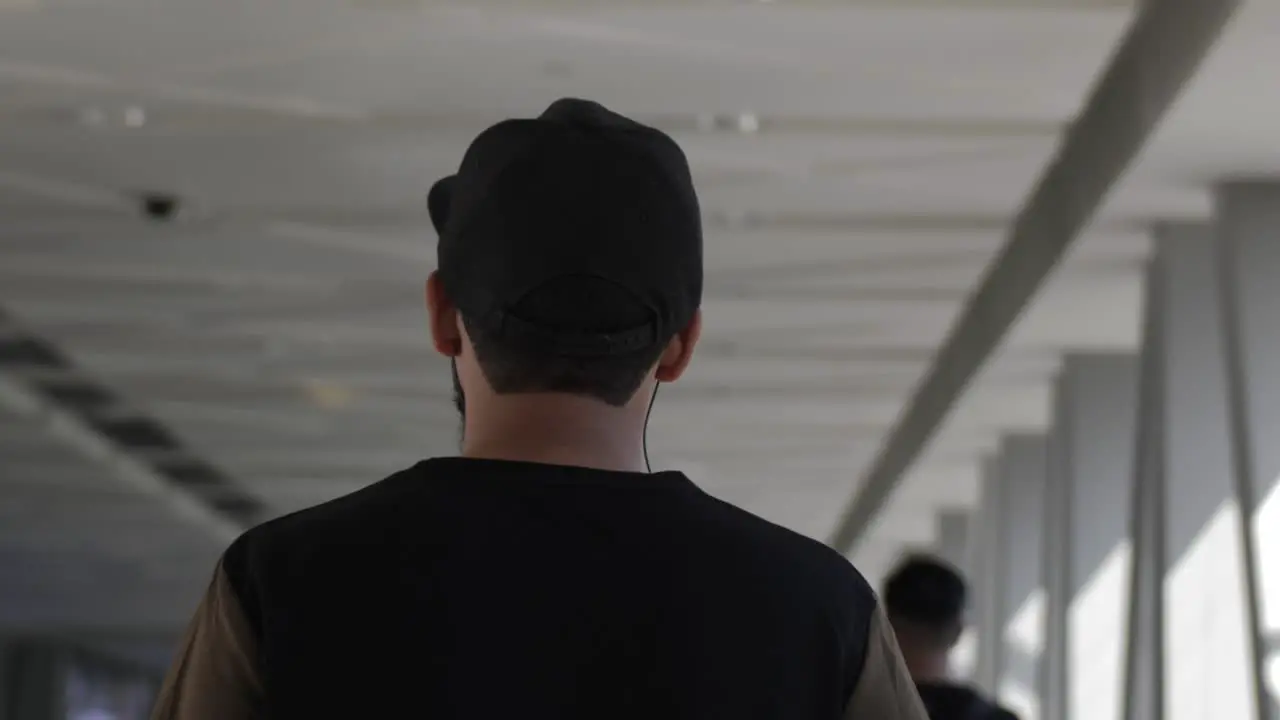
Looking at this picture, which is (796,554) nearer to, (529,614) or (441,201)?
(529,614)

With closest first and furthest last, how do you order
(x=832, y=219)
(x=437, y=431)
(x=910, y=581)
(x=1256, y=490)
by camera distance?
(x=910, y=581) < (x=1256, y=490) < (x=832, y=219) < (x=437, y=431)

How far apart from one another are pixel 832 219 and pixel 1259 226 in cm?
302

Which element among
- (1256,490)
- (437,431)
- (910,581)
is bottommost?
(910,581)

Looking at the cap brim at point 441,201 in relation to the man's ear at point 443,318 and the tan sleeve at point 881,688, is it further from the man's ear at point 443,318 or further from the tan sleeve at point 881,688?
the tan sleeve at point 881,688

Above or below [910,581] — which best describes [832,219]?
above

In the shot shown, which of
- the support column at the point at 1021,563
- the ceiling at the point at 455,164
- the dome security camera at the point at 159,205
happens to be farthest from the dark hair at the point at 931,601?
the support column at the point at 1021,563

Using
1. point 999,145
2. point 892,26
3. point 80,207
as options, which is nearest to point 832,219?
point 999,145

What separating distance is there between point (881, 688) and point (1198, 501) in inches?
461

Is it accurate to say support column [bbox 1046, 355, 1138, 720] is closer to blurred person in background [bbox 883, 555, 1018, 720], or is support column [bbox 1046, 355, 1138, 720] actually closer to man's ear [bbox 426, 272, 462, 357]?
blurred person in background [bbox 883, 555, 1018, 720]

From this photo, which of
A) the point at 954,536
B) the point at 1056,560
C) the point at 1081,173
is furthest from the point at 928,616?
the point at 954,536

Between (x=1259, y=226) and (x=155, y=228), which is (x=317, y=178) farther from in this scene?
(x=1259, y=226)

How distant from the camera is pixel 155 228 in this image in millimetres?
14250

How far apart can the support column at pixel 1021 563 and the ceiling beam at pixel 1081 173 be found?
157 centimetres

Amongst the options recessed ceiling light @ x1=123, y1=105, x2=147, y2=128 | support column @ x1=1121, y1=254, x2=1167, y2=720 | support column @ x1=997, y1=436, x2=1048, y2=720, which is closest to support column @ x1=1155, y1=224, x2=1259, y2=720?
support column @ x1=1121, y1=254, x2=1167, y2=720
